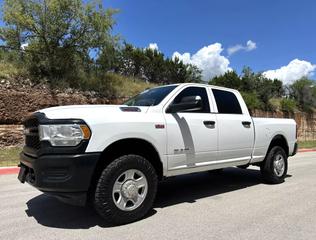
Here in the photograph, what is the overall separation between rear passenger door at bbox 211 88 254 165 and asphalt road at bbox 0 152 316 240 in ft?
2.49

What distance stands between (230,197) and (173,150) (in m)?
1.71

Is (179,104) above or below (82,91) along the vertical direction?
below

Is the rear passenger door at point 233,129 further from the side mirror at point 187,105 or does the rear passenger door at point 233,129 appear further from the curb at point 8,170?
the curb at point 8,170

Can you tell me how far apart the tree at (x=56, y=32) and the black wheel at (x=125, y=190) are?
1210 centimetres

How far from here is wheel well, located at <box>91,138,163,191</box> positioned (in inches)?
173

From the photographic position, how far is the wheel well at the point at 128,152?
4402mm

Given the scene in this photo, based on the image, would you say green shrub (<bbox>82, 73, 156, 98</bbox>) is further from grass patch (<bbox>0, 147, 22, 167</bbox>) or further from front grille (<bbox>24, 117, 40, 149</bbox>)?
front grille (<bbox>24, 117, 40, 149</bbox>)

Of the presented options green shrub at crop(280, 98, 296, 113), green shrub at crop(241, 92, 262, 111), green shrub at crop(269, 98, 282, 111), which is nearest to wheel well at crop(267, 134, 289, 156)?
green shrub at crop(241, 92, 262, 111)

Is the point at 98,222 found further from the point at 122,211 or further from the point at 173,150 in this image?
the point at 173,150

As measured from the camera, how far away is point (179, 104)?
16.8ft

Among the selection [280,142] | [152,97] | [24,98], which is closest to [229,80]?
[24,98]

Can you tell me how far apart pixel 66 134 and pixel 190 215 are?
2.18 metres

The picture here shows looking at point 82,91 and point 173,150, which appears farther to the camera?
point 82,91

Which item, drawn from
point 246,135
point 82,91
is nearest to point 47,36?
point 82,91
